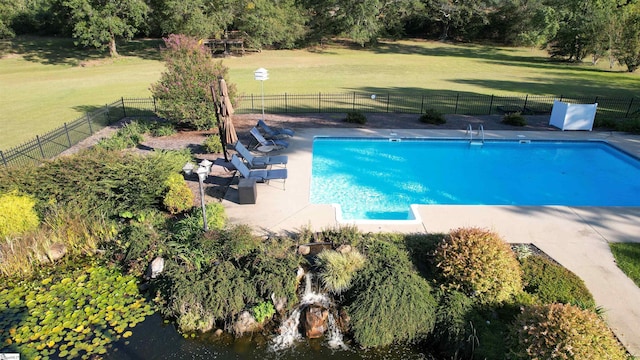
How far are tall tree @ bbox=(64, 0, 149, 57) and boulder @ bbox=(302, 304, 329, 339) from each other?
39.4 metres

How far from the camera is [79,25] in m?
37.3

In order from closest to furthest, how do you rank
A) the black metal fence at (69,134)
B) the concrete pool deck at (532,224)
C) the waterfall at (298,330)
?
the waterfall at (298,330)
the concrete pool deck at (532,224)
the black metal fence at (69,134)

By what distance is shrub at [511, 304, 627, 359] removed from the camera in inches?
229

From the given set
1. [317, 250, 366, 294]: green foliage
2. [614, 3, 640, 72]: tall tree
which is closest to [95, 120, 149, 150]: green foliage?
[317, 250, 366, 294]: green foliage

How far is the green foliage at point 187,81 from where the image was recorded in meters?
16.3

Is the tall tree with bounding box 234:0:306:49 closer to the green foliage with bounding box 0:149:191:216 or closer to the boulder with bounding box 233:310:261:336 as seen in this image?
the green foliage with bounding box 0:149:191:216

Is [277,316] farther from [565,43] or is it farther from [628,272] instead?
[565,43]

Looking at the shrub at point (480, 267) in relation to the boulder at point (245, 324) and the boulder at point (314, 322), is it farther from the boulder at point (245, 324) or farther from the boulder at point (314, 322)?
the boulder at point (245, 324)

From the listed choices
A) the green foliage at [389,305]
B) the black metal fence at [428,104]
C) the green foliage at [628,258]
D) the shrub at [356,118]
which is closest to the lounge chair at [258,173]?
the green foliage at [389,305]

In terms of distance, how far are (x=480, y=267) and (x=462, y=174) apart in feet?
26.0

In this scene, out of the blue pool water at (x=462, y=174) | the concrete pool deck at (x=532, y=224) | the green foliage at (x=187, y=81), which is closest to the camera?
the concrete pool deck at (x=532, y=224)

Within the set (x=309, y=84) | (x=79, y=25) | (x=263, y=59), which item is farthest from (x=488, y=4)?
(x=79, y=25)

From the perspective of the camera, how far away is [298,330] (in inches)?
301

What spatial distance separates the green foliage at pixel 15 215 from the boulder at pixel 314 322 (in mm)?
7073
